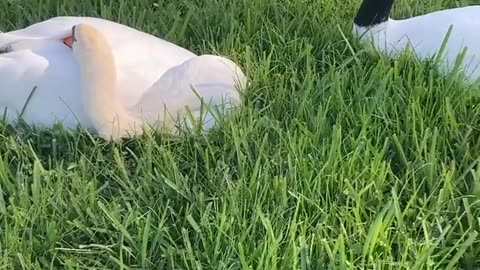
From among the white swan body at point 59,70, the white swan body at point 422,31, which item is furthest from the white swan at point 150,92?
the white swan body at point 422,31

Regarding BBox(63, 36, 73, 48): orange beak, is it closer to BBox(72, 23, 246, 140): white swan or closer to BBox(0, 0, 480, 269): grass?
BBox(72, 23, 246, 140): white swan

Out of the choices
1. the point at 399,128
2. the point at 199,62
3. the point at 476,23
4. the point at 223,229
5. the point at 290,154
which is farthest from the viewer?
the point at 476,23

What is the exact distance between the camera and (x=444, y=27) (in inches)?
72.2

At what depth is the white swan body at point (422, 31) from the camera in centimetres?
180

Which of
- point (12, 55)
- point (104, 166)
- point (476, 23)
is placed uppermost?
point (476, 23)

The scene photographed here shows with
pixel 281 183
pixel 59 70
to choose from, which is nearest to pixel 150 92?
pixel 59 70

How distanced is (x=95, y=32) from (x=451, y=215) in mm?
773

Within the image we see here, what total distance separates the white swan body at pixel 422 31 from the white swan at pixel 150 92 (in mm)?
337

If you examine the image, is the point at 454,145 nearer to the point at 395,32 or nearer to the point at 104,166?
the point at 395,32

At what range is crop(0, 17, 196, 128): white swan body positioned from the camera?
1.64 m

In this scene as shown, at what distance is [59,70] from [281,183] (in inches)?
21.6

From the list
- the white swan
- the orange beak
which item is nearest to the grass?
the white swan

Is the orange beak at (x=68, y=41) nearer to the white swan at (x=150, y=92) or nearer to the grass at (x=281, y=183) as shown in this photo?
the white swan at (x=150, y=92)

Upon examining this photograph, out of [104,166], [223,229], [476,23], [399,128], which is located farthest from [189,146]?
[476,23]
